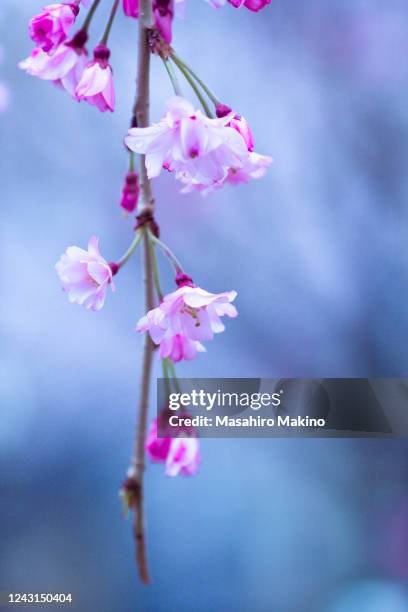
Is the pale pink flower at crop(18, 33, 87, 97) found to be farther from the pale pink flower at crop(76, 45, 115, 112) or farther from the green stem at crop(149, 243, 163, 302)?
the green stem at crop(149, 243, 163, 302)

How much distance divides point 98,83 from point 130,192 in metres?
0.15

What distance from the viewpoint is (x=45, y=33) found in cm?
73

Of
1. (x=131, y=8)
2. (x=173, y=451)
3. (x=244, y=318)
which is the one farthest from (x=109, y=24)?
(x=173, y=451)

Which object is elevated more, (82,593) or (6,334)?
(6,334)

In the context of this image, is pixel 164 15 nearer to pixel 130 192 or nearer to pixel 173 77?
pixel 173 77

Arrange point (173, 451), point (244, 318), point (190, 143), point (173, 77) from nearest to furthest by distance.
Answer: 1. point (190, 143)
2. point (173, 77)
3. point (173, 451)
4. point (244, 318)

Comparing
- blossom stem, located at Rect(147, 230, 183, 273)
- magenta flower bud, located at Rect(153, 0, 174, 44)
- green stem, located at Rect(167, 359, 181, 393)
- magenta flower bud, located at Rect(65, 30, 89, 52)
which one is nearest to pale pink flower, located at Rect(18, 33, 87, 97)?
magenta flower bud, located at Rect(65, 30, 89, 52)

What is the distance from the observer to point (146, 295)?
0.84m

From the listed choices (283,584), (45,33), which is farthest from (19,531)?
(45,33)

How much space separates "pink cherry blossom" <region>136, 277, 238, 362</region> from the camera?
0.75 metres

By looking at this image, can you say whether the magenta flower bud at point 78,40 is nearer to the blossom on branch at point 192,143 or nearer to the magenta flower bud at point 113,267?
the blossom on branch at point 192,143

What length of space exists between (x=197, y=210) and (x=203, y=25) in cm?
28

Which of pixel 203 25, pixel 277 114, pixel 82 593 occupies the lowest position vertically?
pixel 82 593

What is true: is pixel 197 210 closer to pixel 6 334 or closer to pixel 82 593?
pixel 6 334
